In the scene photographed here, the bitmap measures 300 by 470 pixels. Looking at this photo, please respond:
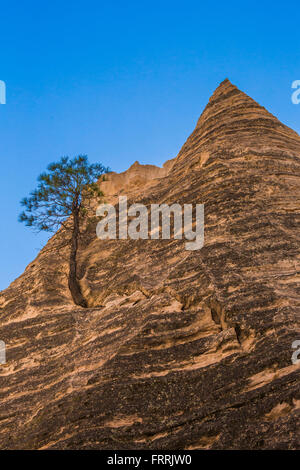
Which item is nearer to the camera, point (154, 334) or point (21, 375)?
point (154, 334)

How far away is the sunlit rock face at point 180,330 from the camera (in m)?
9.78

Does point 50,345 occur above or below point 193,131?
below

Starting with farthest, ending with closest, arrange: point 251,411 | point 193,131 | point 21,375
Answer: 1. point 193,131
2. point 21,375
3. point 251,411

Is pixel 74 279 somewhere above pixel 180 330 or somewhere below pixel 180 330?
above

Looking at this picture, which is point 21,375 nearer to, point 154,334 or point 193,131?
point 154,334

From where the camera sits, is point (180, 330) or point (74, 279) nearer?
point (180, 330)

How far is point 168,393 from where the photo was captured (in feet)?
34.2

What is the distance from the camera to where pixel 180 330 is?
39.2ft

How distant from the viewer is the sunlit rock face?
9781 millimetres

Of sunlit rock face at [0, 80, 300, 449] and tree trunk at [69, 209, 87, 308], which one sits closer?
sunlit rock face at [0, 80, 300, 449]

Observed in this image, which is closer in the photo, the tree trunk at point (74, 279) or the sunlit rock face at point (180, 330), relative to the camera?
the sunlit rock face at point (180, 330)
